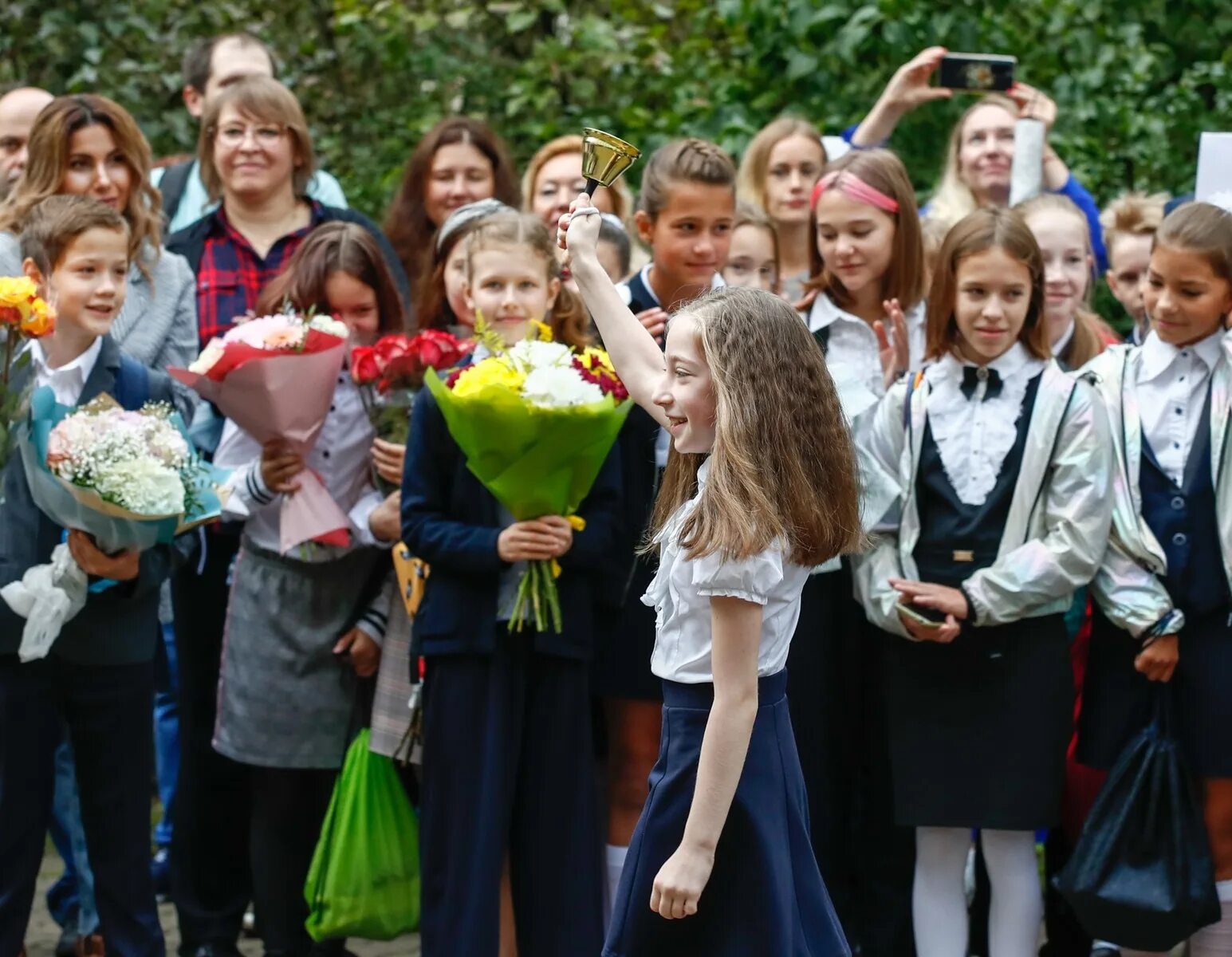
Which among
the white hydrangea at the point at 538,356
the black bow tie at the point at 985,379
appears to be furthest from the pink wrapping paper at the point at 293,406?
the black bow tie at the point at 985,379

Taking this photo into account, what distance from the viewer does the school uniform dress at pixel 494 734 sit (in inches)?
177

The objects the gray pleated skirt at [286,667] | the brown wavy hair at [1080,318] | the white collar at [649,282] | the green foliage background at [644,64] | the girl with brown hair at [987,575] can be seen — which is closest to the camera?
the girl with brown hair at [987,575]

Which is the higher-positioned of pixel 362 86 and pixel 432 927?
pixel 362 86

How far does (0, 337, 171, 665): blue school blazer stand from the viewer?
14.9ft

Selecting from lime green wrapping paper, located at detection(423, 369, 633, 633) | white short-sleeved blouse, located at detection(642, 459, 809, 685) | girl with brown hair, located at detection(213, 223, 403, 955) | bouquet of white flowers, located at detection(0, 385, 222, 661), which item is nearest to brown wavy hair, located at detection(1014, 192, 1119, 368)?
lime green wrapping paper, located at detection(423, 369, 633, 633)

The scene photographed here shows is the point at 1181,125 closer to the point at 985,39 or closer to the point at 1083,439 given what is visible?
the point at 985,39

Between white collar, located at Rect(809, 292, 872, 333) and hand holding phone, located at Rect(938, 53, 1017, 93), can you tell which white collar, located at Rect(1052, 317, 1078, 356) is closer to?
white collar, located at Rect(809, 292, 872, 333)

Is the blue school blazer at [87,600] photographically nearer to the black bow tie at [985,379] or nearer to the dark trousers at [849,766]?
the dark trousers at [849,766]

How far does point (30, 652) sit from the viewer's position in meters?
4.36

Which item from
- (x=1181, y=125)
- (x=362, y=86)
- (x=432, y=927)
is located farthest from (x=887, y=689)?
(x=362, y=86)

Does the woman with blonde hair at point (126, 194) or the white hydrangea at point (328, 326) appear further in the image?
the woman with blonde hair at point (126, 194)

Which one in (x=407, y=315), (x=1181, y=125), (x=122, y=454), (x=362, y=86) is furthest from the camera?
(x=362, y=86)

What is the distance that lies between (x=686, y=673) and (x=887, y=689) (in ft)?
4.79

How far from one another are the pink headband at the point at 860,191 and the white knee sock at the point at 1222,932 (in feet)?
6.82
